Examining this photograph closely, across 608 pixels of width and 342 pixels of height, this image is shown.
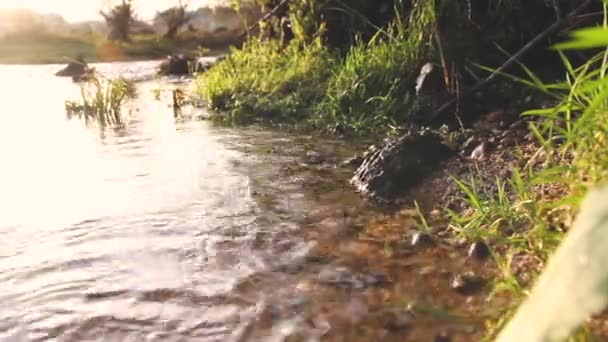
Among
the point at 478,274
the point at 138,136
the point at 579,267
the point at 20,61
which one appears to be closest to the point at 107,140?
the point at 138,136

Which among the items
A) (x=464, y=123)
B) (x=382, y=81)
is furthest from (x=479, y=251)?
(x=382, y=81)

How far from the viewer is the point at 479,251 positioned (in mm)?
2111

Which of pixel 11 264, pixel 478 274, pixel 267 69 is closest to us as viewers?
pixel 478 274

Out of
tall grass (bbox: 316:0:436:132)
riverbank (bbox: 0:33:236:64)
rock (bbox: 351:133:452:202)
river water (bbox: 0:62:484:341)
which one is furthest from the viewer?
riverbank (bbox: 0:33:236:64)

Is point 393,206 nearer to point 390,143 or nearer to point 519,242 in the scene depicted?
point 390,143

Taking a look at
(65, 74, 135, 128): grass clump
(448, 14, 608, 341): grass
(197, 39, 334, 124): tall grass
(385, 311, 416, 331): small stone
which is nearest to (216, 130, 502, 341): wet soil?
(385, 311, 416, 331): small stone

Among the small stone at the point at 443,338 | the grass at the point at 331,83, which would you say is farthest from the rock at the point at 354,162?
the small stone at the point at 443,338

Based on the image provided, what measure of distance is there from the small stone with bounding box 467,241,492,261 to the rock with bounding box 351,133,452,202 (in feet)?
2.77

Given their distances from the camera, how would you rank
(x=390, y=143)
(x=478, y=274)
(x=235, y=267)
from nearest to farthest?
1. (x=478, y=274)
2. (x=235, y=267)
3. (x=390, y=143)

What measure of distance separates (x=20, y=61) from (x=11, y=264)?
60.1ft

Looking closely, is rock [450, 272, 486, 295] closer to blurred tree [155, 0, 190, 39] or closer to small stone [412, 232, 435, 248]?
small stone [412, 232, 435, 248]

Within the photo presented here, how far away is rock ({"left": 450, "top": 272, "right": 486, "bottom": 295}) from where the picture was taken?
6.24ft

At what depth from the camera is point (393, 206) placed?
9.38ft

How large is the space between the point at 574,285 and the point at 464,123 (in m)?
3.64
